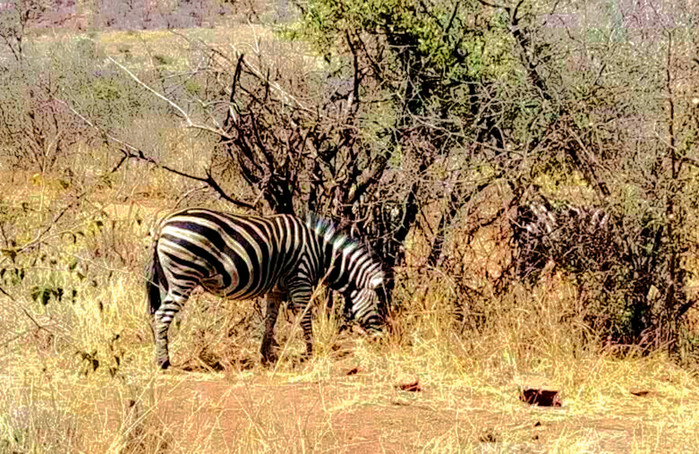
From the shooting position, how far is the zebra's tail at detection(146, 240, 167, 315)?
7.37 m

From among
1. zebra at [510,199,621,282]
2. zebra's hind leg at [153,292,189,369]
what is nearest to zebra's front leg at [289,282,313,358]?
zebra's hind leg at [153,292,189,369]

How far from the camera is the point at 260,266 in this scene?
24.7ft

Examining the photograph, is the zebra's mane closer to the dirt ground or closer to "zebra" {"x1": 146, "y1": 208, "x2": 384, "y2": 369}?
"zebra" {"x1": 146, "y1": 208, "x2": 384, "y2": 369}

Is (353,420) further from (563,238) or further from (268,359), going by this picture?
(563,238)

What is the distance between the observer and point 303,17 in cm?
837

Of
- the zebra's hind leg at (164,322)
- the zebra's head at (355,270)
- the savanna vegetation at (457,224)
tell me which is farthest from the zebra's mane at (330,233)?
the zebra's hind leg at (164,322)

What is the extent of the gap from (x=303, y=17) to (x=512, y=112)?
1.76 meters

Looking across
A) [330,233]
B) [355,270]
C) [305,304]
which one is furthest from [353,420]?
[330,233]

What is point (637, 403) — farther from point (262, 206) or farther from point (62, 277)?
point (62, 277)

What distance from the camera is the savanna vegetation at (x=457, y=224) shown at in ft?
21.9

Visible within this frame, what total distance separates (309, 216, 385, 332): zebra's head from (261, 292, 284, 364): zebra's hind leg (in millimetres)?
Answer: 416

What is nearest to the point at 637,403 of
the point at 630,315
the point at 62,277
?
the point at 630,315

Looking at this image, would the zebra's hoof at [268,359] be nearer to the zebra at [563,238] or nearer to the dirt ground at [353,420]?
the dirt ground at [353,420]

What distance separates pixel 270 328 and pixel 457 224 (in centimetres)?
161
